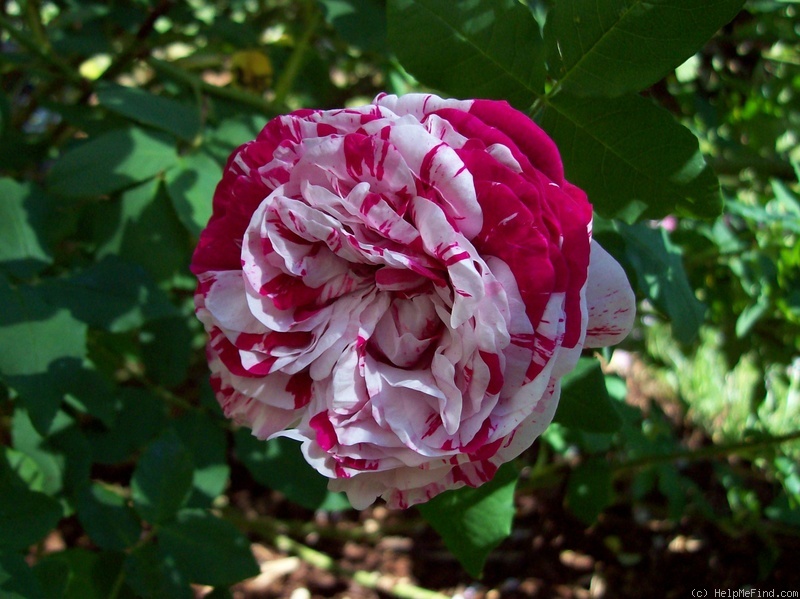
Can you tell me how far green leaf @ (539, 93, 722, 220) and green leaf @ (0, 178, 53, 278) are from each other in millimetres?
774

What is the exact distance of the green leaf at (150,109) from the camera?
Result: 1.11 m

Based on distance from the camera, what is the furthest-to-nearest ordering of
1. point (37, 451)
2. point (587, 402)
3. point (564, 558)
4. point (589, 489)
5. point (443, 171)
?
point (564, 558) → point (589, 489) → point (37, 451) → point (587, 402) → point (443, 171)

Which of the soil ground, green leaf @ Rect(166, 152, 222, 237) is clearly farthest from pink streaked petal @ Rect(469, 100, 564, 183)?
the soil ground

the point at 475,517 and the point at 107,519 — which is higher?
the point at 475,517

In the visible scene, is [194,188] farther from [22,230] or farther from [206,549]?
[206,549]

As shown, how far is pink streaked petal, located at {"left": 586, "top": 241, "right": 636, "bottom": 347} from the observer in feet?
2.15

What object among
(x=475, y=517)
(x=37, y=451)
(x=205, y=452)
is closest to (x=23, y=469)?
(x=37, y=451)

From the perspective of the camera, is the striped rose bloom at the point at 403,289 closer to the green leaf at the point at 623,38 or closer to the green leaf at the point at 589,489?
the green leaf at the point at 623,38

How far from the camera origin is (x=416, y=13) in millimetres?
776

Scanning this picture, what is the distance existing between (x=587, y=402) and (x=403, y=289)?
0.95 feet

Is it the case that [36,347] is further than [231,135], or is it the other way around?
[231,135]

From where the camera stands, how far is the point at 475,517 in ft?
2.88

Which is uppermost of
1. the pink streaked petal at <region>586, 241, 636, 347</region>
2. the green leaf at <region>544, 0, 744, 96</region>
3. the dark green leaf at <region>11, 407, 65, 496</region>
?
the green leaf at <region>544, 0, 744, 96</region>

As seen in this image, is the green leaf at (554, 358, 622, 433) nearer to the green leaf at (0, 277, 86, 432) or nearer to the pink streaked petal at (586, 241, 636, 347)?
the pink streaked petal at (586, 241, 636, 347)
